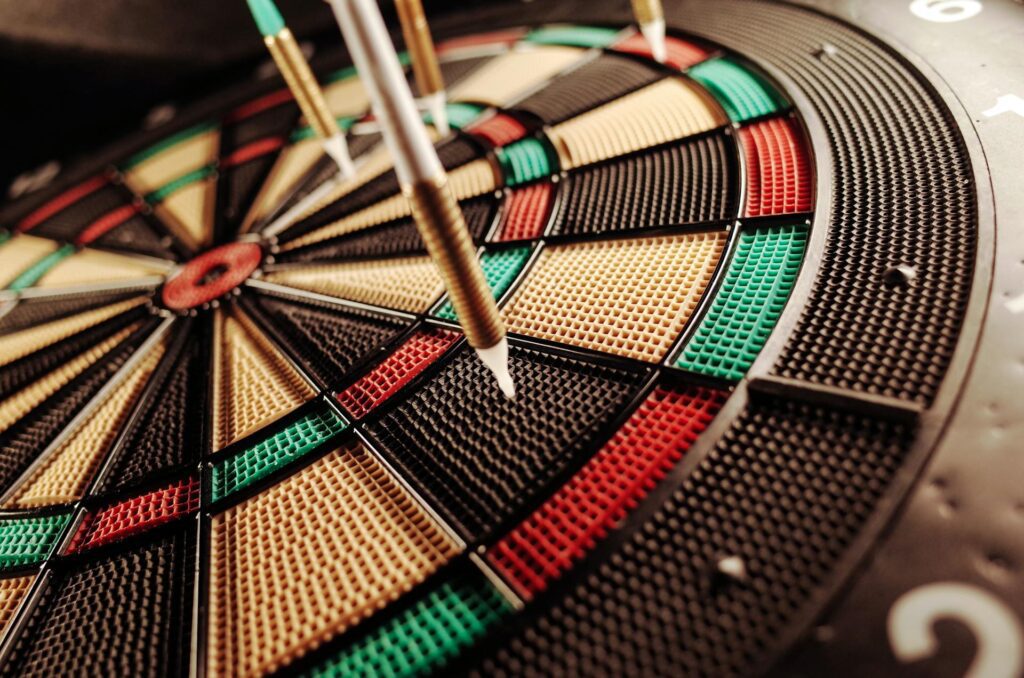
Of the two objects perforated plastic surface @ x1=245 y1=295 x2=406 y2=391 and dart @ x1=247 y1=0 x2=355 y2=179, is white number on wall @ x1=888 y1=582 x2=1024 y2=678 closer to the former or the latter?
perforated plastic surface @ x1=245 y1=295 x2=406 y2=391

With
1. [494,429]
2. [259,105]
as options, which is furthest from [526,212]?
[259,105]

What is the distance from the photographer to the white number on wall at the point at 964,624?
128 cm

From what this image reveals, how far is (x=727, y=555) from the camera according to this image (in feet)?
5.22

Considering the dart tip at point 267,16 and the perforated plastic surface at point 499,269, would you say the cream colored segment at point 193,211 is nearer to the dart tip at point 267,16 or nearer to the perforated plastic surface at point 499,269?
the dart tip at point 267,16

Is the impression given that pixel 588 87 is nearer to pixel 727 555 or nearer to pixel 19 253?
pixel 727 555

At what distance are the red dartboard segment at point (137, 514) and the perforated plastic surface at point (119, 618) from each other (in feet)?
0.33

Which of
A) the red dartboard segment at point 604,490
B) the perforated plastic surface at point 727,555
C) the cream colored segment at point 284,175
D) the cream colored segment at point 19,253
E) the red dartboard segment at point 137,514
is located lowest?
the perforated plastic surface at point 727,555

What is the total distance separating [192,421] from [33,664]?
105 cm

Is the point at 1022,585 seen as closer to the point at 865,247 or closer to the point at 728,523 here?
the point at 728,523

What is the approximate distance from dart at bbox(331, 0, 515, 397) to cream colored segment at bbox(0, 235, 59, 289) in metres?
4.44

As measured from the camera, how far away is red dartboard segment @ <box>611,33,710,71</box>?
3805 mm

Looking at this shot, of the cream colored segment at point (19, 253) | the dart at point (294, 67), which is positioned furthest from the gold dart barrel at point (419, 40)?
the cream colored segment at point (19, 253)

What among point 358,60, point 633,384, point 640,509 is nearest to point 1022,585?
point 640,509

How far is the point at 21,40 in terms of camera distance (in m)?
5.57
